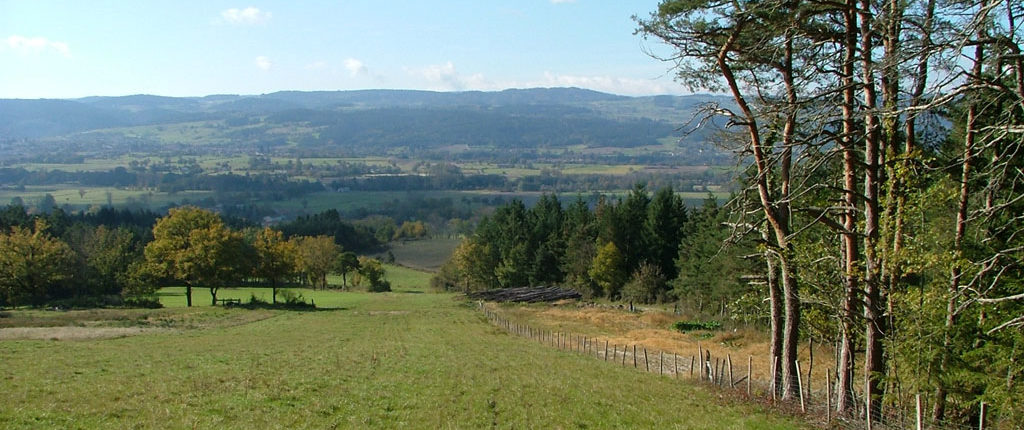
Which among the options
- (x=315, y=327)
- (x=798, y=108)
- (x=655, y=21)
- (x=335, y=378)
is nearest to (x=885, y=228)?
(x=798, y=108)

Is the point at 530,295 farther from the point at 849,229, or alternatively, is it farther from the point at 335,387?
the point at 849,229

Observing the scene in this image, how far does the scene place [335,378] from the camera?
19125mm

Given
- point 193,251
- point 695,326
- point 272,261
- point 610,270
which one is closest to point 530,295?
point 610,270

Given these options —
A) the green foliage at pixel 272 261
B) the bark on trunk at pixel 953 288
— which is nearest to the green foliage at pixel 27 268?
the green foliage at pixel 272 261

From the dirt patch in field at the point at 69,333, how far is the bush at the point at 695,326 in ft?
99.1

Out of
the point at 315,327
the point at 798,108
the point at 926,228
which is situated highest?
the point at 798,108

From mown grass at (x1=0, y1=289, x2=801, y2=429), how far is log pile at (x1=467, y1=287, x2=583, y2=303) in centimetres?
3670

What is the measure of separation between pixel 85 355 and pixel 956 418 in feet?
90.6

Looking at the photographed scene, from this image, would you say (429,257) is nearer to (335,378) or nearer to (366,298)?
(366,298)

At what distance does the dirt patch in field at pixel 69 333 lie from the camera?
33406 mm

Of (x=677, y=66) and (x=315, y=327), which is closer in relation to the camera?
(x=677, y=66)

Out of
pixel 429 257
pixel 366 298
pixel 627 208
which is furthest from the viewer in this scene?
pixel 429 257

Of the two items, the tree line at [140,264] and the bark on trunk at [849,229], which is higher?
the bark on trunk at [849,229]

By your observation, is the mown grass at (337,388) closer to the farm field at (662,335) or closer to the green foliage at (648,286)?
the farm field at (662,335)
